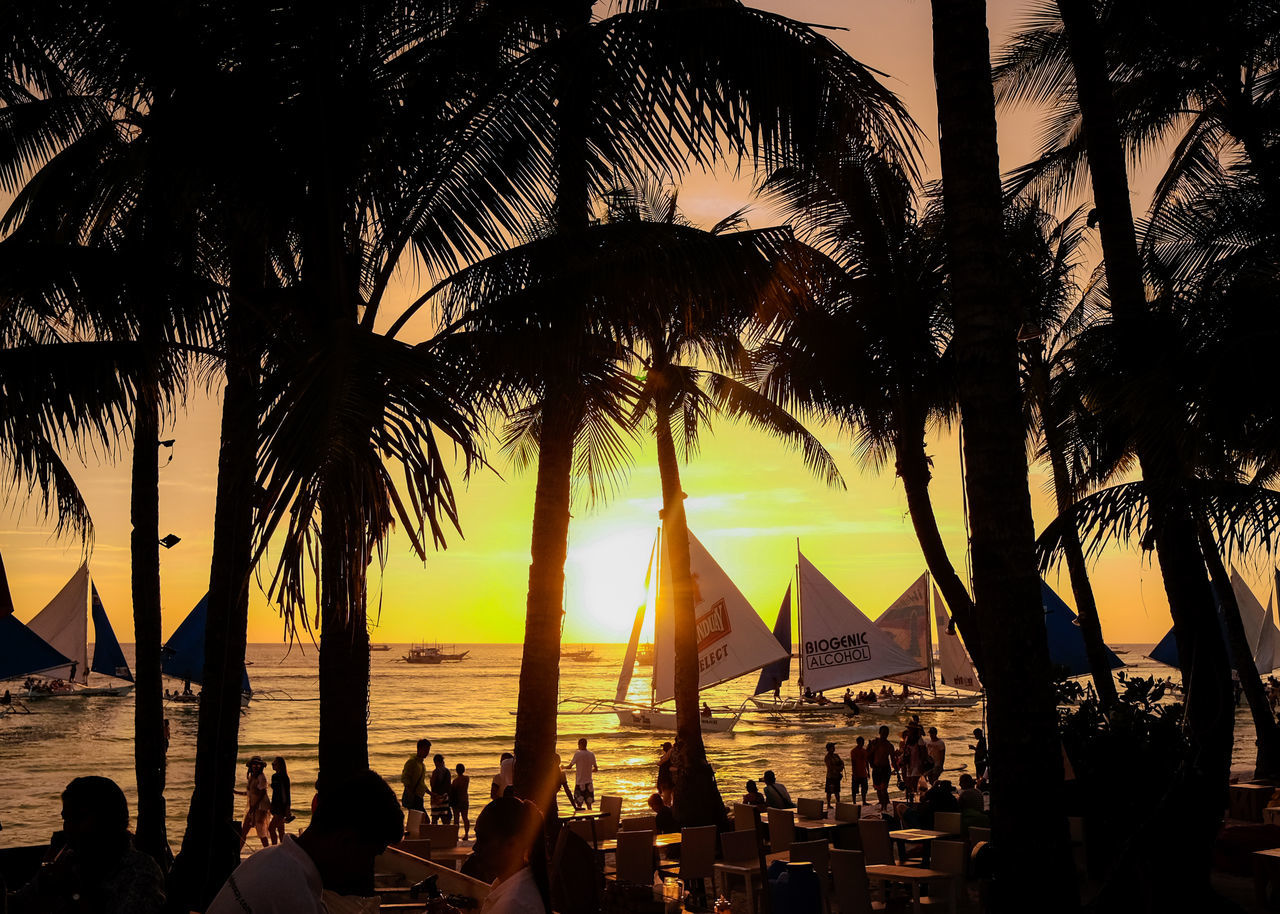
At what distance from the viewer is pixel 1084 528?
1000 centimetres

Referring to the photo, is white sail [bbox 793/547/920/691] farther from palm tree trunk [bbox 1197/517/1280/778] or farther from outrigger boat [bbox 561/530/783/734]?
palm tree trunk [bbox 1197/517/1280/778]

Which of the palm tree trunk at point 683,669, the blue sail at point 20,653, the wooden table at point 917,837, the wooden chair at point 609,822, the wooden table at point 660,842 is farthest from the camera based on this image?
the blue sail at point 20,653

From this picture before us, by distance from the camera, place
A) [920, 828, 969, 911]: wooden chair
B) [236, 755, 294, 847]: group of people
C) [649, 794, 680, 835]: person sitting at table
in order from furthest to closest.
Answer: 1. [236, 755, 294, 847]: group of people
2. [649, 794, 680, 835]: person sitting at table
3. [920, 828, 969, 911]: wooden chair

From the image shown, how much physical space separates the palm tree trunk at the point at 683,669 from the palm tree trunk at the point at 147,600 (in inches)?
325

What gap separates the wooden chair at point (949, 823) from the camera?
1369 centimetres

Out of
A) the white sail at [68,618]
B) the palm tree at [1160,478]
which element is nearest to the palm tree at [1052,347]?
the palm tree at [1160,478]

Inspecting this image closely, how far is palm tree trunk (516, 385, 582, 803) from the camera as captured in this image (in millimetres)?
11164

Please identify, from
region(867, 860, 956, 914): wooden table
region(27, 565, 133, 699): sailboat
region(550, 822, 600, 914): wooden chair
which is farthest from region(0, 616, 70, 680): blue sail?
region(550, 822, 600, 914): wooden chair

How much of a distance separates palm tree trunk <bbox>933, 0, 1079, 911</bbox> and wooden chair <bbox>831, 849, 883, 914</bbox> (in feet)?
A: 14.1

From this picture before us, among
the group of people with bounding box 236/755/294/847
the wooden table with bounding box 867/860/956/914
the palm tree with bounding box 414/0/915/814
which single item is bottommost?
the group of people with bounding box 236/755/294/847

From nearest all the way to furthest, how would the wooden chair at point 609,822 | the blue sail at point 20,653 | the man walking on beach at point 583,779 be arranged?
the wooden chair at point 609,822, the man walking on beach at point 583,779, the blue sail at point 20,653

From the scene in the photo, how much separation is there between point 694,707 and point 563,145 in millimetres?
11749

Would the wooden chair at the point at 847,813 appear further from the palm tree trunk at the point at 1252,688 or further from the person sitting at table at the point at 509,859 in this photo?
the person sitting at table at the point at 509,859

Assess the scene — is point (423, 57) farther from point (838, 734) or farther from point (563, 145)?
point (838, 734)
